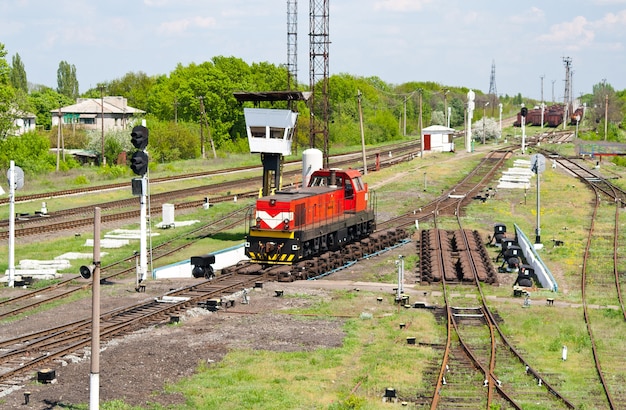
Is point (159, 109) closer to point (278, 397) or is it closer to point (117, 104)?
point (117, 104)

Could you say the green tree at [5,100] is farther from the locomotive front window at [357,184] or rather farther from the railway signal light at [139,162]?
the railway signal light at [139,162]

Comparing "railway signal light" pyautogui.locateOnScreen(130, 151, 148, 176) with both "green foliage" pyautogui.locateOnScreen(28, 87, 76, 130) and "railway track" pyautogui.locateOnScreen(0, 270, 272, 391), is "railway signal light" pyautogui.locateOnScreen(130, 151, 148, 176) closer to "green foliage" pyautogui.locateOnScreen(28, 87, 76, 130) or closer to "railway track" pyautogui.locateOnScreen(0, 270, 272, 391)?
"railway track" pyautogui.locateOnScreen(0, 270, 272, 391)

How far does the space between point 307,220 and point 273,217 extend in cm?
159

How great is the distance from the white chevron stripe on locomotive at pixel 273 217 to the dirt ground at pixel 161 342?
268 centimetres

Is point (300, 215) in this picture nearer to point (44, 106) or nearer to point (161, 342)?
point (161, 342)

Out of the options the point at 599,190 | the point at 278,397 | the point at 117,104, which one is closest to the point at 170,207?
the point at 278,397

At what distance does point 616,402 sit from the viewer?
17453 millimetres

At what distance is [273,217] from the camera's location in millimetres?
31750

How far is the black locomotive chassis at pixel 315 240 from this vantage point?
3186 centimetres

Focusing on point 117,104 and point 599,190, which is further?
point 117,104

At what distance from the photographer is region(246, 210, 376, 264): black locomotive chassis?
1254 inches

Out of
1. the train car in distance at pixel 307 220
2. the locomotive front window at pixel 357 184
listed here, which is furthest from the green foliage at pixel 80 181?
the locomotive front window at pixel 357 184

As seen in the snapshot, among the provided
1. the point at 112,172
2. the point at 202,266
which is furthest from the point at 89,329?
the point at 112,172

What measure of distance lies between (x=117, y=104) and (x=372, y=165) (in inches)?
2818
